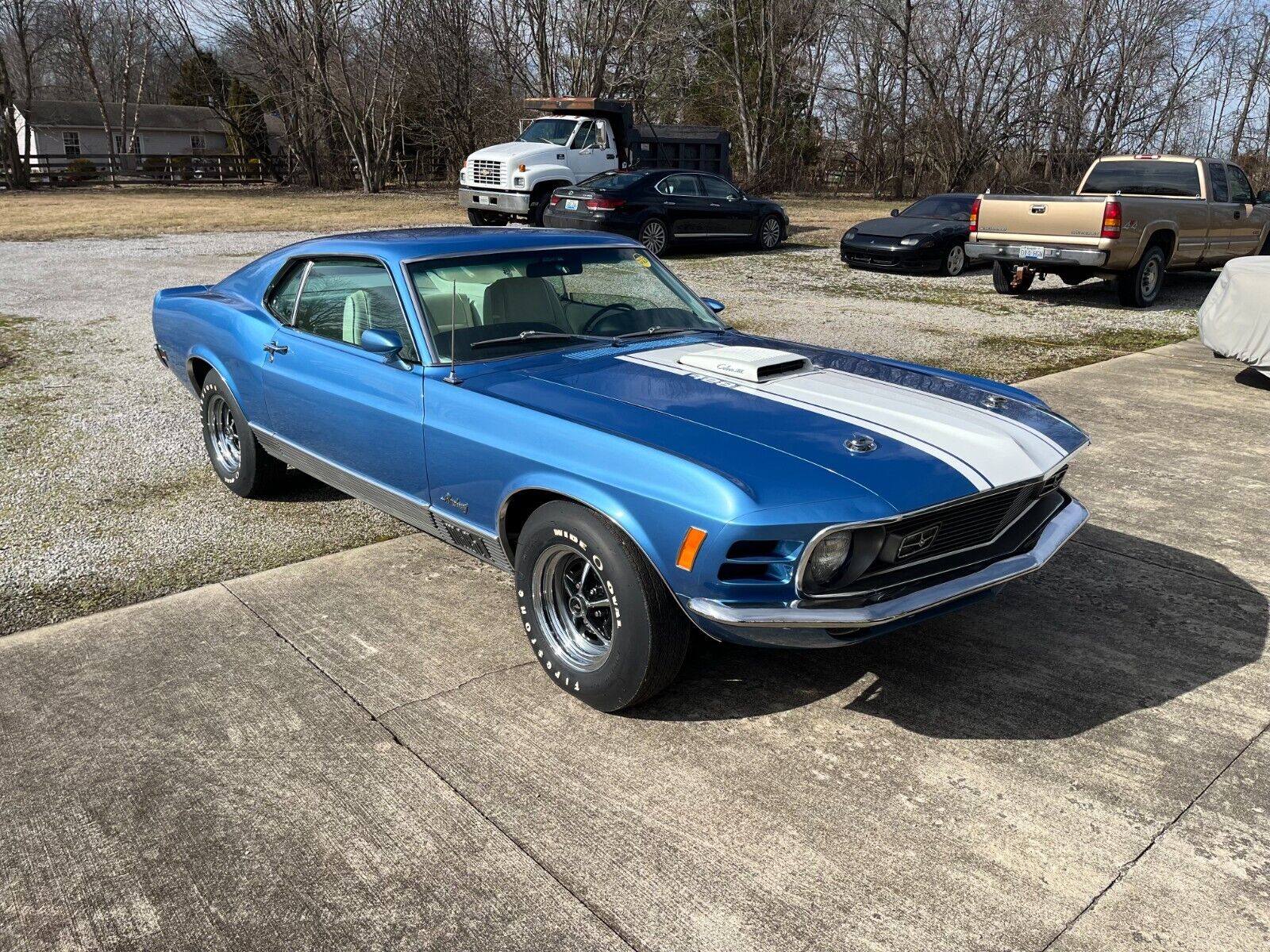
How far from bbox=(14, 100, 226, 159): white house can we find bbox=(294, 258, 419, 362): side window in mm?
58539

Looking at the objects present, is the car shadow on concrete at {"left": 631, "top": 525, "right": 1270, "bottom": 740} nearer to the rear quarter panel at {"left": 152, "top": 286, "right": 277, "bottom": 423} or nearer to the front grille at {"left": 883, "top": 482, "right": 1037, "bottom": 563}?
the front grille at {"left": 883, "top": 482, "right": 1037, "bottom": 563}

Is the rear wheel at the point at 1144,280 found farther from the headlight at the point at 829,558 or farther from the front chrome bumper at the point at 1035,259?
the headlight at the point at 829,558

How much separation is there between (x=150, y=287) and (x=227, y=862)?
11832 millimetres

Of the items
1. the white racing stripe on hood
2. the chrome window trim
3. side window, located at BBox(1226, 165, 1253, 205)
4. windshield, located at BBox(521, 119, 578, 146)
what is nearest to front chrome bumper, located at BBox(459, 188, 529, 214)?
windshield, located at BBox(521, 119, 578, 146)

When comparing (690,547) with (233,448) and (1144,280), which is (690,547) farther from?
(1144,280)

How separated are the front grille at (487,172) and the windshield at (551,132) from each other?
1.28 m

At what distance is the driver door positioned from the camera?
4.06 metres

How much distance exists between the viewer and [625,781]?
10.1 ft

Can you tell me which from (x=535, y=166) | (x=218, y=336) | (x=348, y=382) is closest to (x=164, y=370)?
(x=218, y=336)

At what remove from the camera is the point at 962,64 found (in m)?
35.7

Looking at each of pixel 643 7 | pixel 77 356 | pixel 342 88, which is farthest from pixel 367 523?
pixel 342 88

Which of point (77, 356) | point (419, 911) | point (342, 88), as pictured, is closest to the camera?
point (419, 911)

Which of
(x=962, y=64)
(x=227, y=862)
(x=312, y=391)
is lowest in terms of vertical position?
(x=227, y=862)

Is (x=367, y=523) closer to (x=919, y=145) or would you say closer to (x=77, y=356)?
(x=77, y=356)
